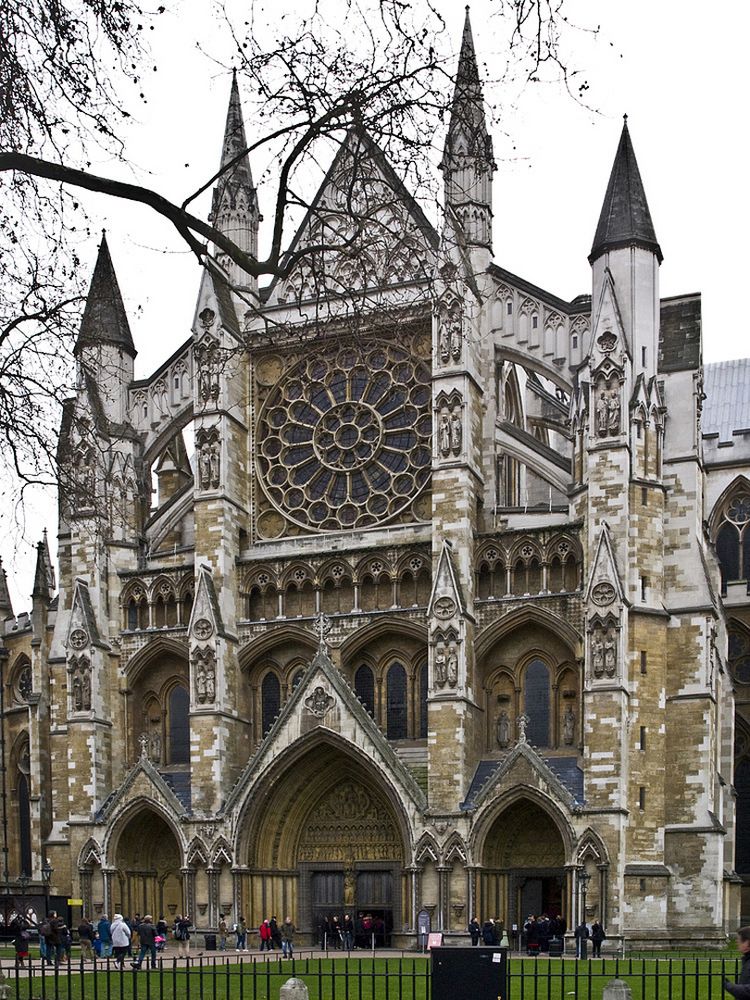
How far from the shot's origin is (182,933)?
115ft

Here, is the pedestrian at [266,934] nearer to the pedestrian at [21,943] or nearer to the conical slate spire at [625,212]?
the pedestrian at [21,943]

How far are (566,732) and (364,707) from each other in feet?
16.8

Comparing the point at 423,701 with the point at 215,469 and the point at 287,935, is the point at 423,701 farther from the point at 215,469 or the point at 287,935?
the point at 215,469

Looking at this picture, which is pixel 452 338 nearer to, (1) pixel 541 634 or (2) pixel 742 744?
(1) pixel 541 634

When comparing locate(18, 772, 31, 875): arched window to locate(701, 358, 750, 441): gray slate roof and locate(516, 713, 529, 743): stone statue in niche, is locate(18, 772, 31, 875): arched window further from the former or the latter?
locate(701, 358, 750, 441): gray slate roof

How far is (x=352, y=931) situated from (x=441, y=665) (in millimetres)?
7061

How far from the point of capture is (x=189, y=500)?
4216cm

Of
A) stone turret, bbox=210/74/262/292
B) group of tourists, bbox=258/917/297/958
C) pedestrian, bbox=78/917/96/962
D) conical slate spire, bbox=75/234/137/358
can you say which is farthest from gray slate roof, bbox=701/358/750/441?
pedestrian, bbox=78/917/96/962

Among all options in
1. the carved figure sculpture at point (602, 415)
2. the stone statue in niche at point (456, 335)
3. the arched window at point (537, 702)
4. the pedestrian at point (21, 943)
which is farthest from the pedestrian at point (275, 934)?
the stone statue in niche at point (456, 335)

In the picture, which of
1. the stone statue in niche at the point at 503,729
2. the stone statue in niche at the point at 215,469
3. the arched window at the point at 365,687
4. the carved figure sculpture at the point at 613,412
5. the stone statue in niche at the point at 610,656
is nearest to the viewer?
the stone statue in niche at the point at 610,656

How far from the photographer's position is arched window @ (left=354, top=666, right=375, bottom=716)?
38.7 m

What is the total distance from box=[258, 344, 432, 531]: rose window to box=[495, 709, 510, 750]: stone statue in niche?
6.05 metres

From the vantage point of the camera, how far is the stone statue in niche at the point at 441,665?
35.9 m

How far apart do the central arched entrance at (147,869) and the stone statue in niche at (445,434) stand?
12315 mm
